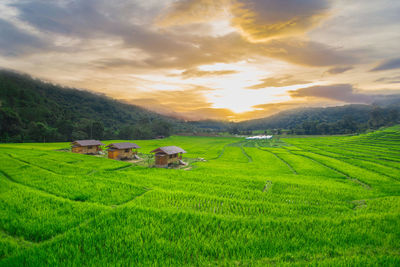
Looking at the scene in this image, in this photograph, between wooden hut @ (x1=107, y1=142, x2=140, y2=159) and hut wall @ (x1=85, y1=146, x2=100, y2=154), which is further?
hut wall @ (x1=85, y1=146, x2=100, y2=154)

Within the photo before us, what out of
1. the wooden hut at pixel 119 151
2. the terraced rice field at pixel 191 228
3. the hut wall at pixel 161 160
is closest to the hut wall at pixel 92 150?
the wooden hut at pixel 119 151

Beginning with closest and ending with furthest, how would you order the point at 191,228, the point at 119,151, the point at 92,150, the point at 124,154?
1. the point at 191,228
2. the point at 119,151
3. the point at 124,154
4. the point at 92,150

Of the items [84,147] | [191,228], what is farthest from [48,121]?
[191,228]

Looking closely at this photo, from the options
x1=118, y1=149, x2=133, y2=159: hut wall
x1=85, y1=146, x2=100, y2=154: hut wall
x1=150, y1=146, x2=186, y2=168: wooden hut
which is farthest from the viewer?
x1=85, y1=146, x2=100, y2=154: hut wall

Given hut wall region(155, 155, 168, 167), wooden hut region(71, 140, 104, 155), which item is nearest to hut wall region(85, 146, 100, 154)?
wooden hut region(71, 140, 104, 155)

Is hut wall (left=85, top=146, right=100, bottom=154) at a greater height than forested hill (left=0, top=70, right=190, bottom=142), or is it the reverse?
forested hill (left=0, top=70, right=190, bottom=142)

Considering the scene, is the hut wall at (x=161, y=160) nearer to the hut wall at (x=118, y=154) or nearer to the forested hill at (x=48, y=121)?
the hut wall at (x=118, y=154)

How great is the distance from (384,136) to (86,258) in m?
69.9

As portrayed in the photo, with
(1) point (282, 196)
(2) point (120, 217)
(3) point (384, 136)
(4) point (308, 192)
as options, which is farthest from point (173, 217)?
(3) point (384, 136)

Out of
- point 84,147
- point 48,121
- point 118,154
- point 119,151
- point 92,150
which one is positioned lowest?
point 118,154

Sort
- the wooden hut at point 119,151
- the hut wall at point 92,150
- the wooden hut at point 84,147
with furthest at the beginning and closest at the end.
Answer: the hut wall at point 92,150, the wooden hut at point 84,147, the wooden hut at point 119,151

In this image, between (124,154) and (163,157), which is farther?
(124,154)

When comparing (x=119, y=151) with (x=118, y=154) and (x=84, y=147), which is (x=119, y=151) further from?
(x=84, y=147)

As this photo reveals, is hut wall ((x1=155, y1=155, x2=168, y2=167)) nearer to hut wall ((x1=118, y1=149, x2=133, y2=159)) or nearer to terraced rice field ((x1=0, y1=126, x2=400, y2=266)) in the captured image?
hut wall ((x1=118, y1=149, x2=133, y2=159))
